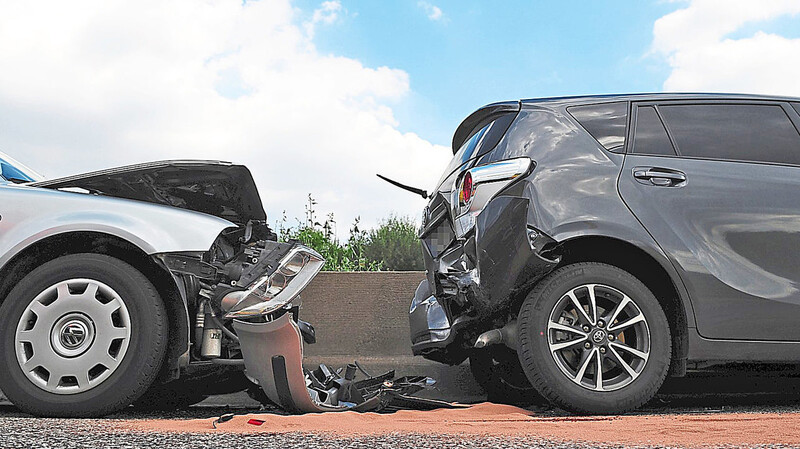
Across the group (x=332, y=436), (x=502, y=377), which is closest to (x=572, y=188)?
(x=502, y=377)

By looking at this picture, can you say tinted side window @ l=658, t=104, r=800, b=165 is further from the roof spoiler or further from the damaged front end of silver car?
the damaged front end of silver car

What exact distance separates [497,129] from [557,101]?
1.26 ft

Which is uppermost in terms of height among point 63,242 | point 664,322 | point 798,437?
point 63,242

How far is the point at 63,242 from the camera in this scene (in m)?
4.05

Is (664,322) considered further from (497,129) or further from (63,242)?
(63,242)

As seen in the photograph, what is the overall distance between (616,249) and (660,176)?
1.50 feet

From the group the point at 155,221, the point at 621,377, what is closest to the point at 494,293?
the point at 621,377

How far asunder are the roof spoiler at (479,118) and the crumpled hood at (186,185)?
134 centimetres

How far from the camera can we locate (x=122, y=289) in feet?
12.5

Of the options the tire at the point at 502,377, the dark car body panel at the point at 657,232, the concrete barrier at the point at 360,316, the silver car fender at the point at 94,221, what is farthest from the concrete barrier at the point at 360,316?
the silver car fender at the point at 94,221

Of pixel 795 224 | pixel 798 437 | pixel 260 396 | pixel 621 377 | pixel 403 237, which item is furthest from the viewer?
pixel 403 237

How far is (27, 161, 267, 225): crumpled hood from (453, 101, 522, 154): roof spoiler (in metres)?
1.34

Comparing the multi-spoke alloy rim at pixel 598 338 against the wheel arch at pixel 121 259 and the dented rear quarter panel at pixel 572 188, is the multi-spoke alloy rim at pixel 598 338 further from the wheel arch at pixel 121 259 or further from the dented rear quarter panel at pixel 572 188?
the wheel arch at pixel 121 259

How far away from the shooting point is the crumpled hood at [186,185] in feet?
13.8
